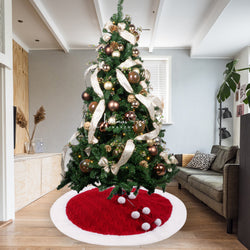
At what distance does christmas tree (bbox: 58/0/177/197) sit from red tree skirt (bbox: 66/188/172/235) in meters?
0.34

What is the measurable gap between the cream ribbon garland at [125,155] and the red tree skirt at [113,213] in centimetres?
53

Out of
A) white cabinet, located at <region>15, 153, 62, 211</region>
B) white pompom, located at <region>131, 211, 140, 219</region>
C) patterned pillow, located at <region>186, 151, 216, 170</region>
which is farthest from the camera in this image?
patterned pillow, located at <region>186, 151, 216, 170</region>

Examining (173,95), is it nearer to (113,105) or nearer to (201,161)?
(201,161)

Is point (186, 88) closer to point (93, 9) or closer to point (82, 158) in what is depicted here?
point (93, 9)

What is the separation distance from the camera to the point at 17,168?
7.97 feet

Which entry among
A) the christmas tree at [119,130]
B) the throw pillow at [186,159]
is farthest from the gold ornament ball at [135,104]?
the throw pillow at [186,159]

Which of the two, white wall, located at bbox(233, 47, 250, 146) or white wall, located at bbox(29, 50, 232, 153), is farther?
white wall, located at bbox(29, 50, 232, 153)

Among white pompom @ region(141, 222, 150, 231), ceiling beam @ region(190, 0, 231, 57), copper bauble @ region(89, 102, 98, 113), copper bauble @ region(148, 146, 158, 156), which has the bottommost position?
white pompom @ region(141, 222, 150, 231)

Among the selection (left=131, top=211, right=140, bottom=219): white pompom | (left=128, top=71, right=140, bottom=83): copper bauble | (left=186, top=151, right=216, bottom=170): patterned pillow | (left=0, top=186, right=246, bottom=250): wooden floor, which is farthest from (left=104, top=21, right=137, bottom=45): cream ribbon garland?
(left=186, top=151, right=216, bottom=170): patterned pillow

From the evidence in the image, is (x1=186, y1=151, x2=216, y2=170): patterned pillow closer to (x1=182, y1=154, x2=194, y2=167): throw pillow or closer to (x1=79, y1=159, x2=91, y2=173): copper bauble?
(x1=182, y1=154, x2=194, y2=167): throw pillow

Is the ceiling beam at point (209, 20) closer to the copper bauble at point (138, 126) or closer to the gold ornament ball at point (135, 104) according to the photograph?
the gold ornament ball at point (135, 104)

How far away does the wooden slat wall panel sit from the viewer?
11.9 ft

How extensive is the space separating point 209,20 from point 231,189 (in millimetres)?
2304

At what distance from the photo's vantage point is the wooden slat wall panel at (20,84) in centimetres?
363
